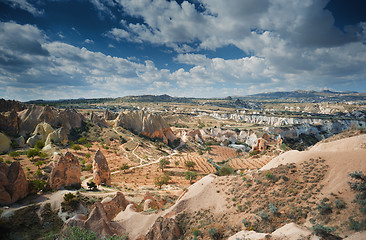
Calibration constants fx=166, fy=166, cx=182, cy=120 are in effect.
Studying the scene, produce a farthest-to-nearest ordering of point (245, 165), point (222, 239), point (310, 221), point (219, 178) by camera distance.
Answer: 1. point (245, 165)
2. point (219, 178)
3. point (222, 239)
4. point (310, 221)

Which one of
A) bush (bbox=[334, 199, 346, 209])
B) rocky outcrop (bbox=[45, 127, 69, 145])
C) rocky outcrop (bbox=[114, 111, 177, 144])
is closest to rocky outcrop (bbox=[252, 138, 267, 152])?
rocky outcrop (bbox=[114, 111, 177, 144])

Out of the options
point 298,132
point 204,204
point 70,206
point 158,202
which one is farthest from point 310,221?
point 298,132

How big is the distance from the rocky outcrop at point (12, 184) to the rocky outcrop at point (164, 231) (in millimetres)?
16471

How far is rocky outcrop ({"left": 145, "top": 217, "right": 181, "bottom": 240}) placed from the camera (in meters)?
14.5

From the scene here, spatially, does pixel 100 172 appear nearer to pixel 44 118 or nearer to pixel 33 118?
pixel 44 118

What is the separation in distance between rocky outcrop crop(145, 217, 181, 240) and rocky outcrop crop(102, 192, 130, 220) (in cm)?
743

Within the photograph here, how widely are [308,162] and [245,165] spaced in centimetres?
2649

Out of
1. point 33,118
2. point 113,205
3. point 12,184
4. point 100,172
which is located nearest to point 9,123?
point 33,118

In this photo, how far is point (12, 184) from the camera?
18.7 metres

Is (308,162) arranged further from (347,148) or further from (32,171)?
(32,171)

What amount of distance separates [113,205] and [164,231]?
8.90 meters

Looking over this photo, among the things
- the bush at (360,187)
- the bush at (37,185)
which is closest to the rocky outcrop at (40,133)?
the bush at (37,185)

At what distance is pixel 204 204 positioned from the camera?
18.1m

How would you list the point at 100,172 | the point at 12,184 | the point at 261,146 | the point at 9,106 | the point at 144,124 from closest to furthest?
the point at 12,184
the point at 100,172
the point at 261,146
the point at 9,106
the point at 144,124
